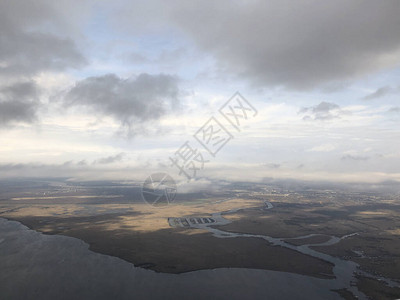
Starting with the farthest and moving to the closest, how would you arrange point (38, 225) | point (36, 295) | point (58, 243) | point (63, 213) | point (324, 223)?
point (63, 213), point (324, 223), point (38, 225), point (58, 243), point (36, 295)

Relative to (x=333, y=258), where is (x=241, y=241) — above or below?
above

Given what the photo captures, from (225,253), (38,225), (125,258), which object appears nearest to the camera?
(125,258)

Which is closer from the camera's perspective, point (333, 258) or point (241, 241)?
point (333, 258)

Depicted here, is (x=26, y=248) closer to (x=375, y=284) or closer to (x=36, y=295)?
(x=36, y=295)

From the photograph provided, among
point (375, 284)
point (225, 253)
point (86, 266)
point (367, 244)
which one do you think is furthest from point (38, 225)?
point (367, 244)

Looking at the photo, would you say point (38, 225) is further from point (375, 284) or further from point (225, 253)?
point (375, 284)

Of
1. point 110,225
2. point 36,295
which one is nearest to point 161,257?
point 36,295

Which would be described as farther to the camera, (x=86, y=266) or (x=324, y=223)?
(x=324, y=223)

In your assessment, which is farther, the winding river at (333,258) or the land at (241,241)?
the land at (241,241)

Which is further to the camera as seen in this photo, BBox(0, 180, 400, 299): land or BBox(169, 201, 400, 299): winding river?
BBox(0, 180, 400, 299): land

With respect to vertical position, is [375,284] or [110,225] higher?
[110,225]
